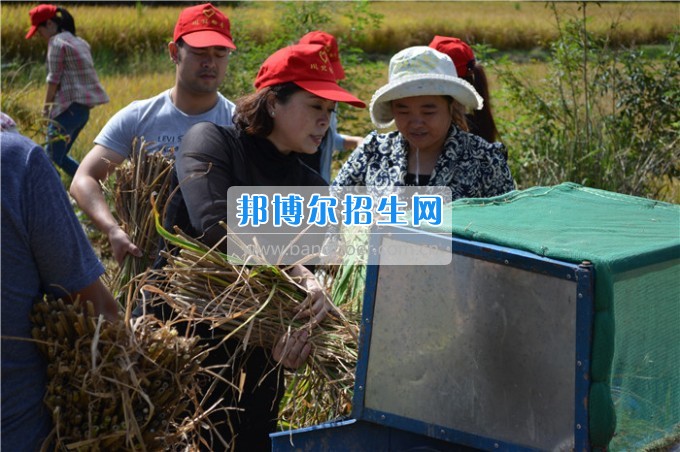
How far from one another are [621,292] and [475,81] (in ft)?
6.82

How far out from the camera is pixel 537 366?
2141 millimetres

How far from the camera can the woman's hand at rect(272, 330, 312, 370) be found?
2.64m

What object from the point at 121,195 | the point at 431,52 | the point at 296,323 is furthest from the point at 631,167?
the point at 296,323

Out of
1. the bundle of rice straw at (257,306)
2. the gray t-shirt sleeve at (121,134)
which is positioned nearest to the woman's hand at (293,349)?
the bundle of rice straw at (257,306)

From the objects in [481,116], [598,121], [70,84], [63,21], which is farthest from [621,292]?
[63,21]

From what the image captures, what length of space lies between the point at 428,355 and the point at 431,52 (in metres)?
1.47

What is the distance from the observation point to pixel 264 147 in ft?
9.74

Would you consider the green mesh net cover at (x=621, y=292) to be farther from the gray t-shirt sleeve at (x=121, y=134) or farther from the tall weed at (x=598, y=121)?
the tall weed at (x=598, y=121)

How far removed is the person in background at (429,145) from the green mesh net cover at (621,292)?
1.71 feet

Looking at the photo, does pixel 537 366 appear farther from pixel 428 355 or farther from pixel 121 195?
pixel 121 195

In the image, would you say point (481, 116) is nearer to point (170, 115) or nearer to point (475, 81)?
point (475, 81)

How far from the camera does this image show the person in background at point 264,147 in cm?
285

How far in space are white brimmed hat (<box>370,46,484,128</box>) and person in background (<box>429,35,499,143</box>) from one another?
65cm

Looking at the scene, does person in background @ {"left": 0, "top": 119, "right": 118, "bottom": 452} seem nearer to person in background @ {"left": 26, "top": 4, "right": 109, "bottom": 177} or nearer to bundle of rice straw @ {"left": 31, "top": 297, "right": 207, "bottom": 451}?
bundle of rice straw @ {"left": 31, "top": 297, "right": 207, "bottom": 451}
